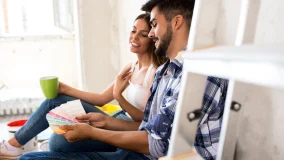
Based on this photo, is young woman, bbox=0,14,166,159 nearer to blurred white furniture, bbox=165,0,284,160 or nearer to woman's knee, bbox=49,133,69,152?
woman's knee, bbox=49,133,69,152

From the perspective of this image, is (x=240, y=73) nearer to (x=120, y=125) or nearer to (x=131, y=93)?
(x=120, y=125)

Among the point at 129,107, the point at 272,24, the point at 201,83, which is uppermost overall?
the point at 272,24

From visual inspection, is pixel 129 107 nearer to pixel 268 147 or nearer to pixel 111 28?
pixel 268 147

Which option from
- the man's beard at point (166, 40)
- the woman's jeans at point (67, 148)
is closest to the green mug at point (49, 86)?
the woman's jeans at point (67, 148)

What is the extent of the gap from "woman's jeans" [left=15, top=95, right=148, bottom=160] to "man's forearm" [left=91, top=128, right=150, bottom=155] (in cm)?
8

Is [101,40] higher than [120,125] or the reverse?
higher

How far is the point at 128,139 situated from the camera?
1.01 m

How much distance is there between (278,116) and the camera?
0.62m

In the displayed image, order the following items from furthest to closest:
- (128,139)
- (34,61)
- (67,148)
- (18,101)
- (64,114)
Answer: (34,61), (18,101), (64,114), (67,148), (128,139)

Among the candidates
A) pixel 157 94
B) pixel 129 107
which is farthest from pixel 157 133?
pixel 129 107

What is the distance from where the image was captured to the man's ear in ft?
3.47

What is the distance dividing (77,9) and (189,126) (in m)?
Result: 1.91

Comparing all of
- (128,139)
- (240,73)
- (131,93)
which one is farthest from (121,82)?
(240,73)

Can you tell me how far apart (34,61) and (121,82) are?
1.60 meters
